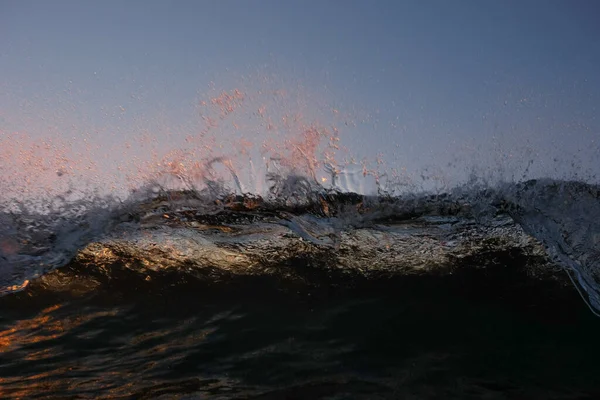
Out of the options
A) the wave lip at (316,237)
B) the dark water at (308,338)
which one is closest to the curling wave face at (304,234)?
the wave lip at (316,237)

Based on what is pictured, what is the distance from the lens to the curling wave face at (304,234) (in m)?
5.09

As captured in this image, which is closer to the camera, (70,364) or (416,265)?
(70,364)

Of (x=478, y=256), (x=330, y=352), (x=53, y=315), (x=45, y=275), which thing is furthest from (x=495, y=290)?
(x=45, y=275)

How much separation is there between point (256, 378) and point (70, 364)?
4.81 feet

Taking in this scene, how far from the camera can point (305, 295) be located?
17.4 feet

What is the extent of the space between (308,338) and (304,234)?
1.62 meters

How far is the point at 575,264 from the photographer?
199 inches

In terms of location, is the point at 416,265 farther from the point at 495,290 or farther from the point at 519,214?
the point at 519,214

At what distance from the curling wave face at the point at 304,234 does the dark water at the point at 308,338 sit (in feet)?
0.57

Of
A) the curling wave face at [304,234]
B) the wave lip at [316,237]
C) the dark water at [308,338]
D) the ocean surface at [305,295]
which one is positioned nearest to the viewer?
A: the dark water at [308,338]

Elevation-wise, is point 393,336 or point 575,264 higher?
point 575,264

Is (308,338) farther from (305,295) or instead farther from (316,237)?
(316,237)

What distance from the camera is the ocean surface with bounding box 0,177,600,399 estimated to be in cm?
332

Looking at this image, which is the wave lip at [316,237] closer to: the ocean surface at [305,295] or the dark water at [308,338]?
the ocean surface at [305,295]
